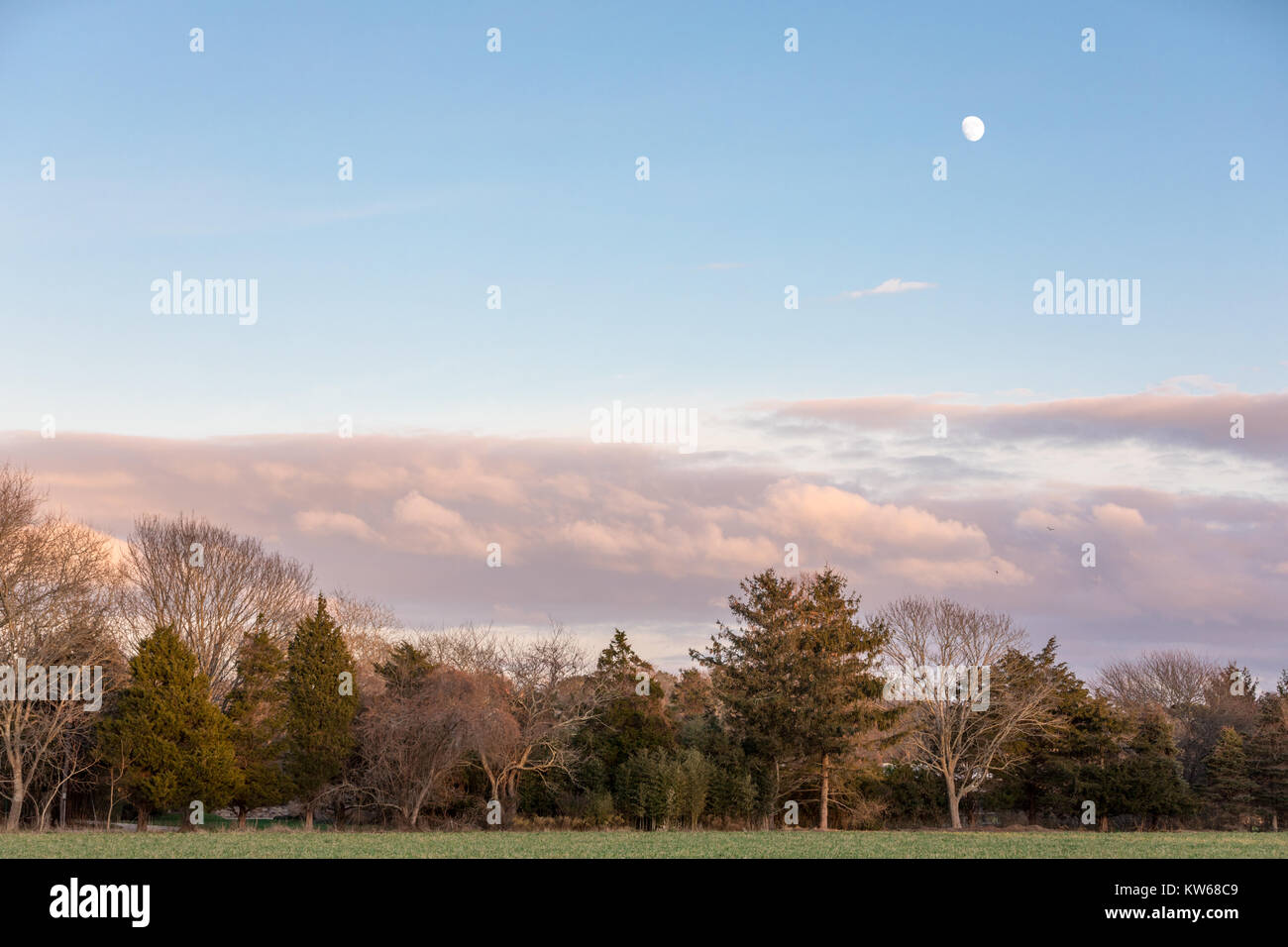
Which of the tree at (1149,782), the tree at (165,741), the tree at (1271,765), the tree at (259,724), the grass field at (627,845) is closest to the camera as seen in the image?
the grass field at (627,845)

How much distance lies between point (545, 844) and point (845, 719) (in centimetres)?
1764

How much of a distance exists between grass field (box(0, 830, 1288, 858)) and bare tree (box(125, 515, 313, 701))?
47.0 ft

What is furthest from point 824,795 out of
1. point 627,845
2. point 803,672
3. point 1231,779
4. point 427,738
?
point 1231,779

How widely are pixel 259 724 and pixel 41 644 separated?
8788mm

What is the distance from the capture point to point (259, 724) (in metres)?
45.8

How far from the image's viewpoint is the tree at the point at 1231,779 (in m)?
52.2

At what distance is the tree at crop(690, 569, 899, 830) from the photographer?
149 ft

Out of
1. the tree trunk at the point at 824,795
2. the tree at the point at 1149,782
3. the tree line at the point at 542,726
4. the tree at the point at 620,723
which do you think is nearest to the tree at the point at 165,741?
the tree line at the point at 542,726

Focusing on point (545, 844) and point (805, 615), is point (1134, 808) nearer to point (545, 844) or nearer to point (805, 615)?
point (805, 615)

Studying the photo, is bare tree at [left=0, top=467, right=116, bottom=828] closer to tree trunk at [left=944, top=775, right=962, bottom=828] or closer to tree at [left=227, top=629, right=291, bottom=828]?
tree at [left=227, top=629, right=291, bottom=828]

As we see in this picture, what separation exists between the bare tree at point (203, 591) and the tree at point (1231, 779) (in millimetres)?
45082

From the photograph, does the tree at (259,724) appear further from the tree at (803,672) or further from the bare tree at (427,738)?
the tree at (803,672)

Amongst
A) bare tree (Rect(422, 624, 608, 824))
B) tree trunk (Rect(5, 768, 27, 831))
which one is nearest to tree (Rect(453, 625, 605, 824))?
bare tree (Rect(422, 624, 608, 824))
